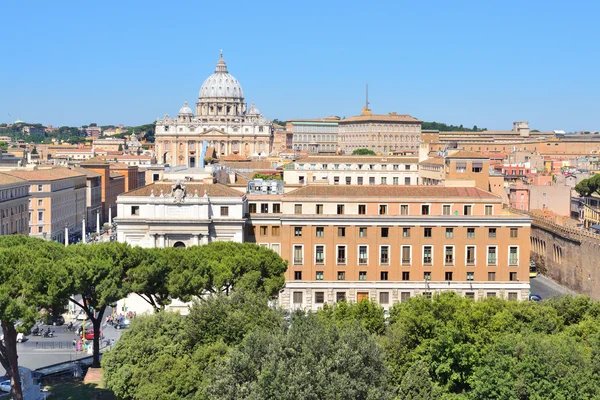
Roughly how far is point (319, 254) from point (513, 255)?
35.5ft

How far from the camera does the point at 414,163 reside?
294 feet

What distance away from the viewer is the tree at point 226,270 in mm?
41406

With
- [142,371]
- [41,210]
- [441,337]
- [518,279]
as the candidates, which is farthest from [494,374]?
[41,210]

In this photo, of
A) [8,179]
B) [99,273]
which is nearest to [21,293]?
[99,273]

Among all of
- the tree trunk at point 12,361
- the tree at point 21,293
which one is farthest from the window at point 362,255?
the tree trunk at point 12,361

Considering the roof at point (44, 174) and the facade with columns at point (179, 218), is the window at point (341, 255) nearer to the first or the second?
the facade with columns at point (179, 218)

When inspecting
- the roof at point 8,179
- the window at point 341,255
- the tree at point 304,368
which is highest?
the roof at point 8,179

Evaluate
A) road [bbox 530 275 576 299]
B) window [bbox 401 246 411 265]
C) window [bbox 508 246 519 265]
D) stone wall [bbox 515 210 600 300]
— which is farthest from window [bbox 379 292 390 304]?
stone wall [bbox 515 210 600 300]

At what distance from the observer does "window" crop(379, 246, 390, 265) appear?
52.7 m

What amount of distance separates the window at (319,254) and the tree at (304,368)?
2335 centimetres

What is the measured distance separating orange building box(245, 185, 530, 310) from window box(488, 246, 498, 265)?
0.06 m

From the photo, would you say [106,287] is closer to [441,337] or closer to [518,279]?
[441,337]

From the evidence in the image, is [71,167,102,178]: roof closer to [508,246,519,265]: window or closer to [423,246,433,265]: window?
[423,246,433,265]: window

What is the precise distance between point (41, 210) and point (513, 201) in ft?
149
